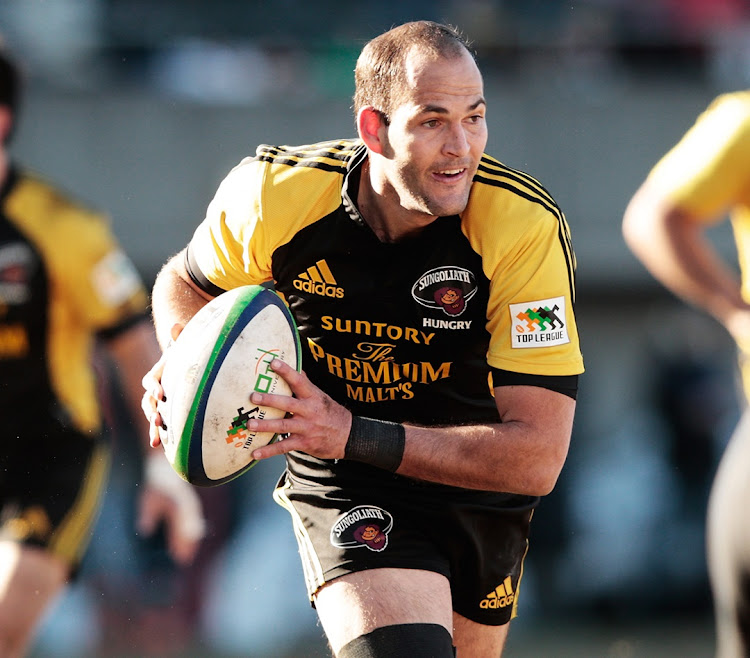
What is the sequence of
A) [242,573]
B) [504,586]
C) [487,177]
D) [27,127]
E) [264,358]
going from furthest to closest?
[27,127] < [242,573] < [504,586] < [487,177] < [264,358]

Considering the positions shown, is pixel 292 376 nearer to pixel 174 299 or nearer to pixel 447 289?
pixel 447 289

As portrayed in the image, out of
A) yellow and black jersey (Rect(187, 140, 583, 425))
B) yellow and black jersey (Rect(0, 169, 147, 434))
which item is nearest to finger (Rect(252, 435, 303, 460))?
yellow and black jersey (Rect(187, 140, 583, 425))

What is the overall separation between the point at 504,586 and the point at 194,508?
66.6 inches

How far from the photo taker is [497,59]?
41.0 ft

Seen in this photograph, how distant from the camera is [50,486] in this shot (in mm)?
5906

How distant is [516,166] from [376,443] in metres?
8.56

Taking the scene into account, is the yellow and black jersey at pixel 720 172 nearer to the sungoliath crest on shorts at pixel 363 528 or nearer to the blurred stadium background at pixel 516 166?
the sungoliath crest on shorts at pixel 363 528

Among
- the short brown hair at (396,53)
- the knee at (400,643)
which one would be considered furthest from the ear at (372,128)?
the knee at (400,643)

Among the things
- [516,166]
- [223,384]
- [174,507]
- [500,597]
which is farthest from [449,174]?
[516,166]

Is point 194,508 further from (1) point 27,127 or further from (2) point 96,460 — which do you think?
(1) point 27,127

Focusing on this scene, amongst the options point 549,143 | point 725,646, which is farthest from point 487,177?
point 549,143

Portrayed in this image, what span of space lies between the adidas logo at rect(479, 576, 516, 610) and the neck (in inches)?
50.6

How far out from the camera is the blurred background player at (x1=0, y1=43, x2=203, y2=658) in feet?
18.7

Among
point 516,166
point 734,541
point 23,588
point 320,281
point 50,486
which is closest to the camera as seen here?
point 320,281
